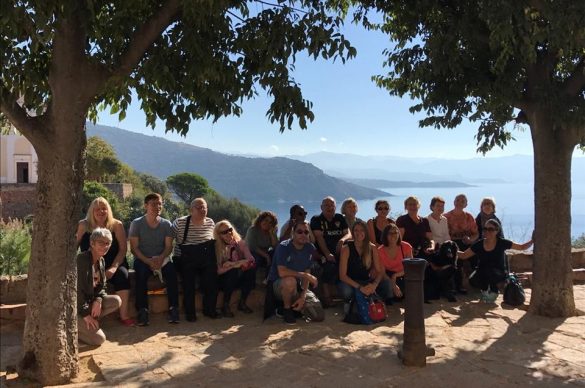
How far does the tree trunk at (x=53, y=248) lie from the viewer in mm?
4074

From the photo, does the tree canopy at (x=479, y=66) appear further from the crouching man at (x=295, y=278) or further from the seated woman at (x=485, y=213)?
the crouching man at (x=295, y=278)

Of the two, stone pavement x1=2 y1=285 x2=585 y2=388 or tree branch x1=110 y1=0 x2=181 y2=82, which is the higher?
tree branch x1=110 y1=0 x2=181 y2=82

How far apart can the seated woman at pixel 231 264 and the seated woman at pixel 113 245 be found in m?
1.13

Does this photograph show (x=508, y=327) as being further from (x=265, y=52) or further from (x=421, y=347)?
(x=265, y=52)

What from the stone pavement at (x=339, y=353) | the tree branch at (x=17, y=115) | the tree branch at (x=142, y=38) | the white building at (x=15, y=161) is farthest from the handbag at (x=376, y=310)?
the white building at (x=15, y=161)

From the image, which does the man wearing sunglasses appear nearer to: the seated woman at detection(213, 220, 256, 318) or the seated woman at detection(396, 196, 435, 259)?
the seated woman at detection(213, 220, 256, 318)

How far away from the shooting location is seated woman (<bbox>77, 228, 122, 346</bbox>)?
197 inches

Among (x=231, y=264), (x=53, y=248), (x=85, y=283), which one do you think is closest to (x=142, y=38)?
(x=53, y=248)

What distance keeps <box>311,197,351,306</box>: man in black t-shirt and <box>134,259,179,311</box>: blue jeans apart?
1.87 m

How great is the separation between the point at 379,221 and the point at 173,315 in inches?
121

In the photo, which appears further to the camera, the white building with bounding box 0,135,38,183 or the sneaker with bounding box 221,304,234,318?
the white building with bounding box 0,135,38,183

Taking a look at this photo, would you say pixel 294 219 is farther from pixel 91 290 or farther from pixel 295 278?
pixel 91 290

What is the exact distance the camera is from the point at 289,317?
5.99 metres

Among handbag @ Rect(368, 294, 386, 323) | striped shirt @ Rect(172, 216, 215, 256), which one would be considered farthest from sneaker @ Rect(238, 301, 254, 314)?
handbag @ Rect(368, 294, 386, 323)
